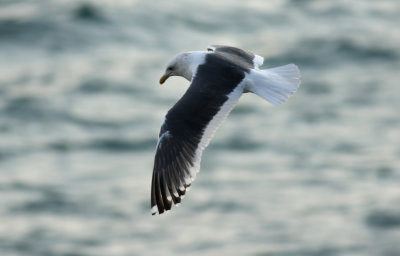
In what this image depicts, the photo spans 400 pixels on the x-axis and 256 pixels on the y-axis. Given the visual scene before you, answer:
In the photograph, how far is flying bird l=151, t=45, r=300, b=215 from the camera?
21.6 ft

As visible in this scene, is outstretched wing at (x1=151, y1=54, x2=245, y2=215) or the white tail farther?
the white tail

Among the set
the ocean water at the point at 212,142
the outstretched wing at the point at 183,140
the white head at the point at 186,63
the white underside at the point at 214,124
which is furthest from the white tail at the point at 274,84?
the ocean water at the point at 212,142

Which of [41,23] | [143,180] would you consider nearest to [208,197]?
[143,180]

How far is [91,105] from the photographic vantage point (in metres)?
16.0

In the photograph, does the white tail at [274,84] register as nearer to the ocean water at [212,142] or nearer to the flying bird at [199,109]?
the flying bird at [199,109]

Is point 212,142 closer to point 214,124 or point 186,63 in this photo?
point 186,63

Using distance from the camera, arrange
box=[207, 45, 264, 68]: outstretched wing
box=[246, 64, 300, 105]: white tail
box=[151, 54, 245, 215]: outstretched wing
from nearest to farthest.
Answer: box=[151, 54, 245, 215]: outstretched wing
box=[246, 64, 300, 105]: white tail
box=[207, 45, 264, 68]: outstretched wing

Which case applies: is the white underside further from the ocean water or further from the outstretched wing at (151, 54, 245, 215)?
the ocean water

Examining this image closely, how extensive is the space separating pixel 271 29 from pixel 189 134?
11592 millimetres

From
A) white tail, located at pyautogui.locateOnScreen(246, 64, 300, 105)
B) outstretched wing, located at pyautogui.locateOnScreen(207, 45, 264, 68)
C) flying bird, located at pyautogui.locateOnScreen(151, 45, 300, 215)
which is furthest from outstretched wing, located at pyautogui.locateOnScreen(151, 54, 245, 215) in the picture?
outstretched wing, located at pyautogui.locateOnScreen(207, 45, 264, 68)

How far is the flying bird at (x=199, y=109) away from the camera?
21.6 ft

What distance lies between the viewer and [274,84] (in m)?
7.05

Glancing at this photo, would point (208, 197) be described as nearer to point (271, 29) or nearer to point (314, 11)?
point (271, 29)

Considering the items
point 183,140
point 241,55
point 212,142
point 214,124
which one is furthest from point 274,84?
point 212,142
